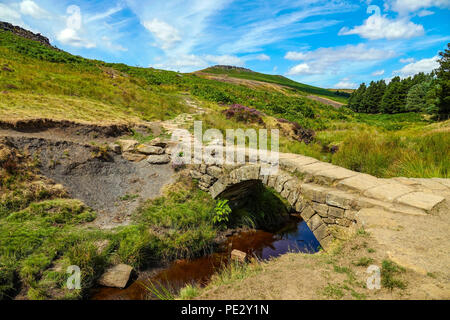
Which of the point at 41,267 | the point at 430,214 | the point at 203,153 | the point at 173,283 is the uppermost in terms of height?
the point at 203,153

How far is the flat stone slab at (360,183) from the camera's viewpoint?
4.05 metres

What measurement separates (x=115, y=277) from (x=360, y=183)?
5724 millimetres

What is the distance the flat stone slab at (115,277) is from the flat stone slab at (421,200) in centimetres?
584

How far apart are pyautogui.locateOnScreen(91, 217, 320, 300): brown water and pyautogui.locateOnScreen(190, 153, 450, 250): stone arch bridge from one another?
877 millimetres

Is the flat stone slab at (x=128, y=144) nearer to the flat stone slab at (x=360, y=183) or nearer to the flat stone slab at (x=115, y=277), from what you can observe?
the flat stone slab at (x=115, y=277)

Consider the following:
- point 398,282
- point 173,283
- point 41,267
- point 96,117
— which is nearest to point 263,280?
point 398,282

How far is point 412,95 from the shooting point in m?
39.2

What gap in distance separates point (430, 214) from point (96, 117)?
41.0 ft

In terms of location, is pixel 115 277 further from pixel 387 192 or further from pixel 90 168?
pixel 387 192

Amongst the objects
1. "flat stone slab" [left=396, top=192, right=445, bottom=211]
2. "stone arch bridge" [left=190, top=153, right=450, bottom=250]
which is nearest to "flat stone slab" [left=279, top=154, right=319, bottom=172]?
"stone arch bridge" [left=190, top=153, right=450, bottom=250]

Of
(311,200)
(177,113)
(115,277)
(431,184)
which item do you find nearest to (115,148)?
(115,277)

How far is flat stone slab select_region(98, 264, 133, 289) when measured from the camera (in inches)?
204
